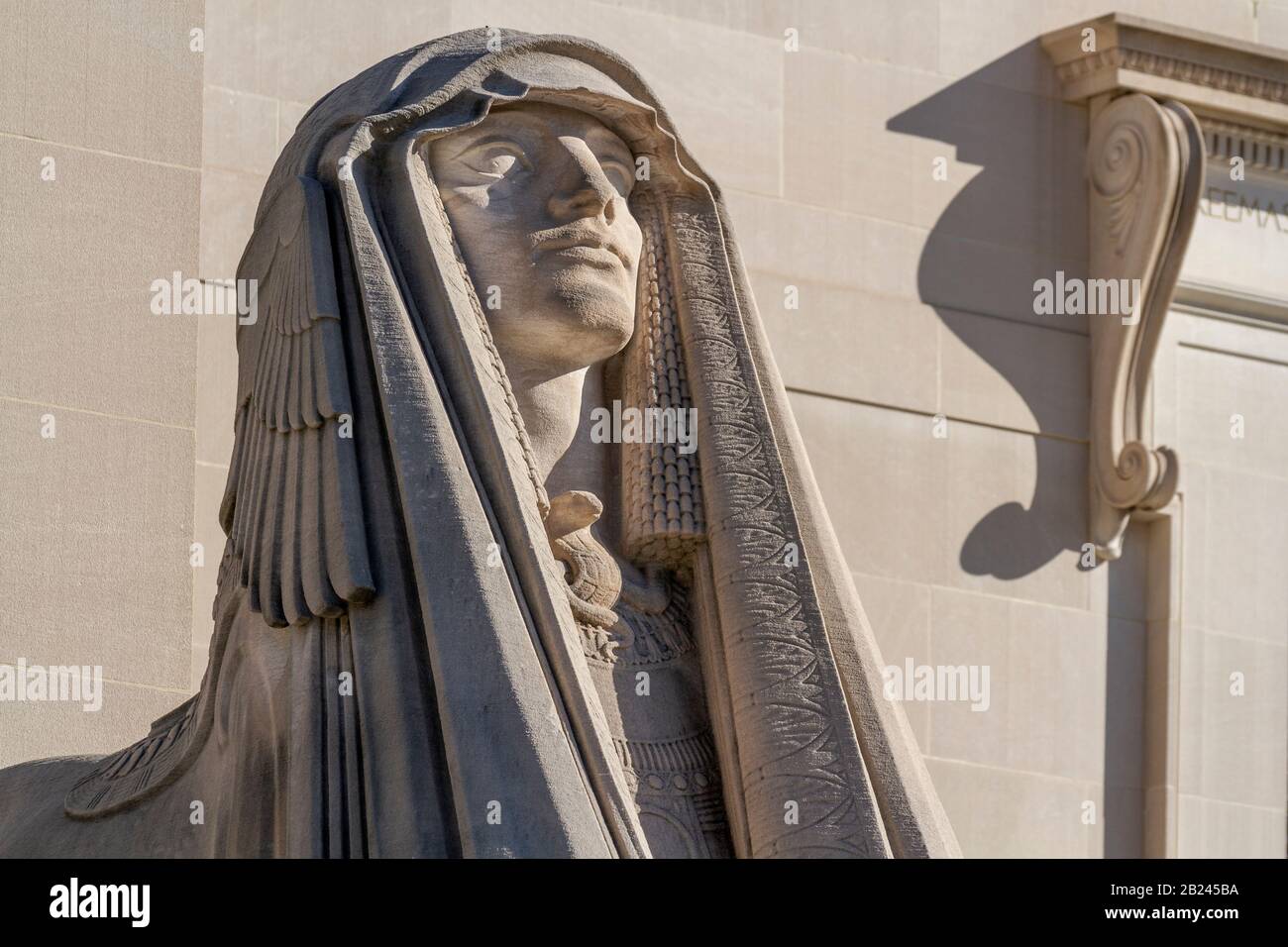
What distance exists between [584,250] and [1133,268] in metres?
3.80

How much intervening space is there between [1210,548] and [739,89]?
1.92m

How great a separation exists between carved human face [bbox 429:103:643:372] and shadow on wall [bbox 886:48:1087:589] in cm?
334

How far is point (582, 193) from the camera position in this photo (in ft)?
23.7

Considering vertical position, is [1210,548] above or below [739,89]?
below

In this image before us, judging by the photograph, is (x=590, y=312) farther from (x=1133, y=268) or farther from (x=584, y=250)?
(x=1133, y=268)

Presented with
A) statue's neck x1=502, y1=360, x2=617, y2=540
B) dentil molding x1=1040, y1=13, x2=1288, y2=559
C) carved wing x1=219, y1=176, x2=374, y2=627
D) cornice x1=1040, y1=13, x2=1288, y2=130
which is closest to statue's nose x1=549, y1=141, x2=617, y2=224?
statue's neck x1=502, y1=360, x2=617, y2=540

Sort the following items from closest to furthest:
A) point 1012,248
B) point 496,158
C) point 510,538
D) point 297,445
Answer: point 510,538
point 297,445
point 496,158
point 1012,248

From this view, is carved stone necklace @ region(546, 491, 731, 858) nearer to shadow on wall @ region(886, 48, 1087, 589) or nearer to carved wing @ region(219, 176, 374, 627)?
carved wing @ region(219, 176, 374, 627)

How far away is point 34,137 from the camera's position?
931cm

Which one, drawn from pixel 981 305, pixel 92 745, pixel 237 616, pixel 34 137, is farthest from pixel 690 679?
pixel 981 305

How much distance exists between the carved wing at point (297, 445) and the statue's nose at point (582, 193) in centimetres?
47

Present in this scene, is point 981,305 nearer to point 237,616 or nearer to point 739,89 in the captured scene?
point 739,89

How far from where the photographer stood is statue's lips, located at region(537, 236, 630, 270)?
7176 mm

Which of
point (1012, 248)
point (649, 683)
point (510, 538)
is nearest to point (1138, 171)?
point (1012, 248)
